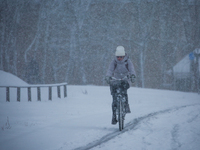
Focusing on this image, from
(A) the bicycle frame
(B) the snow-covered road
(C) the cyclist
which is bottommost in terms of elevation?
(B) the snow-covered road

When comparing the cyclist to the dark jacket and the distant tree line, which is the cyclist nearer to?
the dark jacket

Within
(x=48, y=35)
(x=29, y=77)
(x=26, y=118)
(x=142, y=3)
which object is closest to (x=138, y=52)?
(x=142, y=3)

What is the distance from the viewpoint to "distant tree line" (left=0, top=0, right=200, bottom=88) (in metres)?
23.1

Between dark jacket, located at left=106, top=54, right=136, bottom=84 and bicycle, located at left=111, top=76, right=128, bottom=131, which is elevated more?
dark jacket, located at left=106, top=54, right=136, bottom=84

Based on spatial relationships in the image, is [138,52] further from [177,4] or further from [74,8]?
→ [74,8]

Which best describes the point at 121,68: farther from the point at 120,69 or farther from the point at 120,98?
the point at 120,98

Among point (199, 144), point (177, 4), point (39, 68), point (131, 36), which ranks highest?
point (177, 4)

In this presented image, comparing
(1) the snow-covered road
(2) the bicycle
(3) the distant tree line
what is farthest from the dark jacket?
(3) the distant tree line

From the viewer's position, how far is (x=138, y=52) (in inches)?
920

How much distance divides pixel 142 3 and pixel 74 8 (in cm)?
713

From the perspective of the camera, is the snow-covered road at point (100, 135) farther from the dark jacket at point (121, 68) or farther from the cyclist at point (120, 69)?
the dark jacket at point (121, 68)

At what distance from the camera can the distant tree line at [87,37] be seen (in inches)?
911

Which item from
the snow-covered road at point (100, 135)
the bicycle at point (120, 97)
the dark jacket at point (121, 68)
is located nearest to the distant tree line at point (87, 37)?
the snow-covered road at point (100, 135)

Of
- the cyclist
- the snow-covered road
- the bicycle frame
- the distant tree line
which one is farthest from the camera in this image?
the distant tree line
